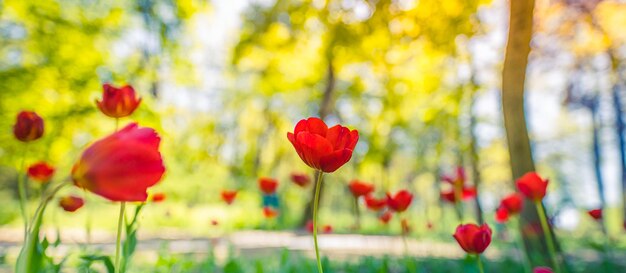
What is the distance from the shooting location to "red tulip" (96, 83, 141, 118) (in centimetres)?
152

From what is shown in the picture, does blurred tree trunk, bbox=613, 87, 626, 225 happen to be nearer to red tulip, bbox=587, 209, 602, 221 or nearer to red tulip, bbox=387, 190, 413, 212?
red tulip, bbox=587, 209, 602, 221

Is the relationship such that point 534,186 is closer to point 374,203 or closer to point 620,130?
point 374,203

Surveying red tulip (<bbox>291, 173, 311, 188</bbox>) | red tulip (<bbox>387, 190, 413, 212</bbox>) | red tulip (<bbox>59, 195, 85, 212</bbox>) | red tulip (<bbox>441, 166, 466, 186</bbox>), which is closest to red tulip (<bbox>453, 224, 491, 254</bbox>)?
red tulip (<bbox>387, 190, 413, 212</bbox>)

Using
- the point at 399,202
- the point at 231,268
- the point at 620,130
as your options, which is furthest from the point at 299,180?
the point at 620,130

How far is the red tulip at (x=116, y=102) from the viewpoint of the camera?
59.8 inches

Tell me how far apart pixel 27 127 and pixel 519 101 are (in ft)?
14.3

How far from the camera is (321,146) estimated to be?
1.02 meters

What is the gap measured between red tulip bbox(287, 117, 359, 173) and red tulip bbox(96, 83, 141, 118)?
74 centimetres

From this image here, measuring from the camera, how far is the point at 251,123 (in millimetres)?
21531

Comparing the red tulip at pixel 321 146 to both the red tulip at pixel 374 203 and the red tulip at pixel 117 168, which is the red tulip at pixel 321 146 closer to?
the red tulip at pixel 117 168

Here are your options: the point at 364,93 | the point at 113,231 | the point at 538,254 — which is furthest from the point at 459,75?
the point at 113,231

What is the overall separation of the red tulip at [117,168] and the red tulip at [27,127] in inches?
42.1

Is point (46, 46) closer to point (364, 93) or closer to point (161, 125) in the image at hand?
point (161, 125)

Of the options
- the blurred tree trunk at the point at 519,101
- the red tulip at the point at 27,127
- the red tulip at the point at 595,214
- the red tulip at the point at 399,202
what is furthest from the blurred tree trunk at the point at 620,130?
the red tulip at the point at 27,127
